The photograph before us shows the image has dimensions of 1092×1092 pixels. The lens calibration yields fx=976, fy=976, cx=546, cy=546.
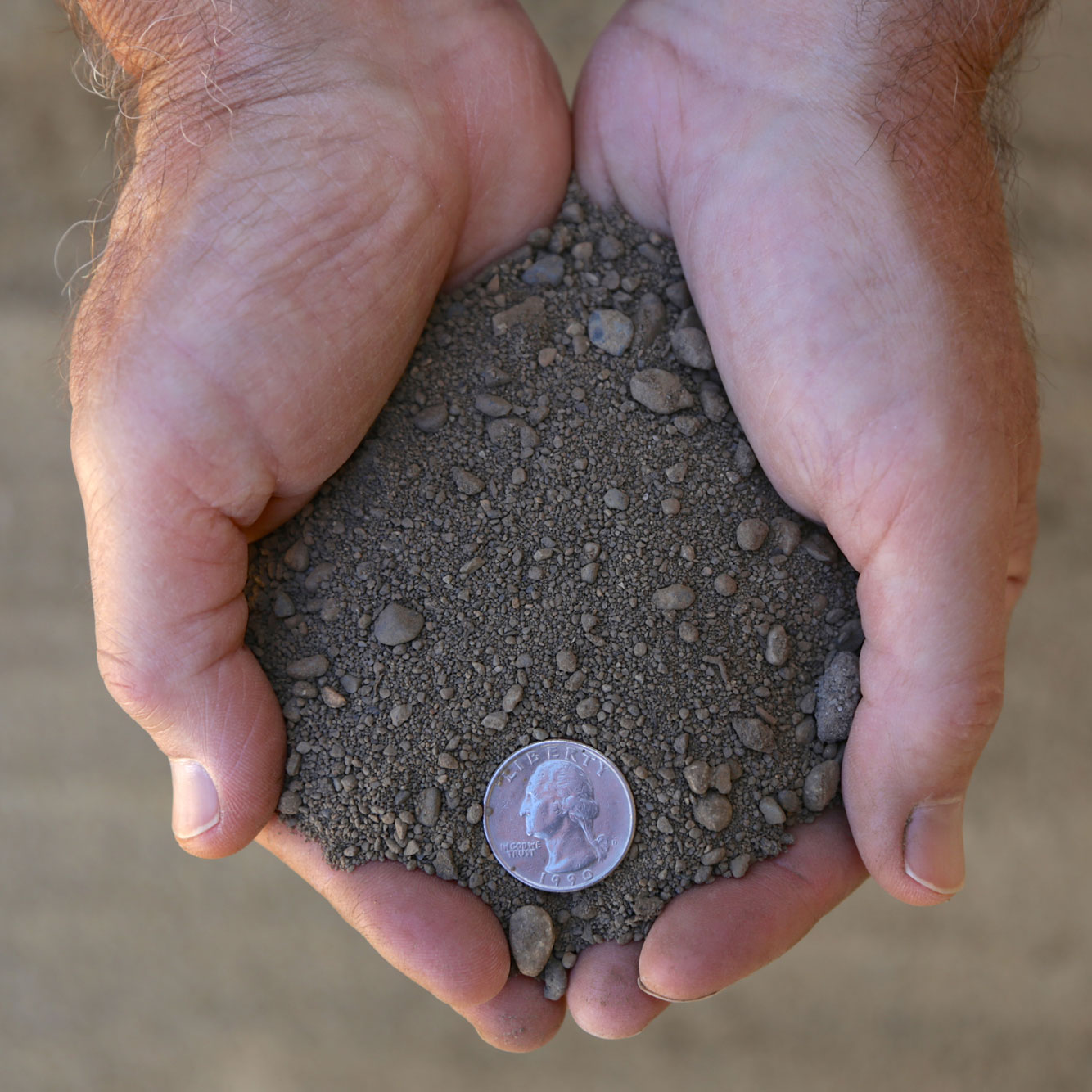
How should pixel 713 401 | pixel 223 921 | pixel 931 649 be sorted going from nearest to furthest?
pixel 931 649 → pixel 713 401 → pixel 223 921

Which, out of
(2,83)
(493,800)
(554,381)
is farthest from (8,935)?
(2,83)

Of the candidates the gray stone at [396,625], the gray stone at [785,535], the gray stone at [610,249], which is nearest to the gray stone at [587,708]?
the gray stone at [396,625]

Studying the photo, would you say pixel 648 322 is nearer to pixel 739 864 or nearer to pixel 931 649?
pixel 931 649

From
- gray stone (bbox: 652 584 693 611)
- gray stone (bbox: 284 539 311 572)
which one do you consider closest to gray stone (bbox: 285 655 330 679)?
gray stone (bbox: 284 539 311 572)

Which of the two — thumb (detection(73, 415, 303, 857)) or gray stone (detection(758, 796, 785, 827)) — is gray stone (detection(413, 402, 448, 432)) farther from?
gray stone (detection(758, 796, 785, 827))

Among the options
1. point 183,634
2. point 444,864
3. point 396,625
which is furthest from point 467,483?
point 444,864

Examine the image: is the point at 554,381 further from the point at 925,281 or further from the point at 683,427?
the point at 925,281
